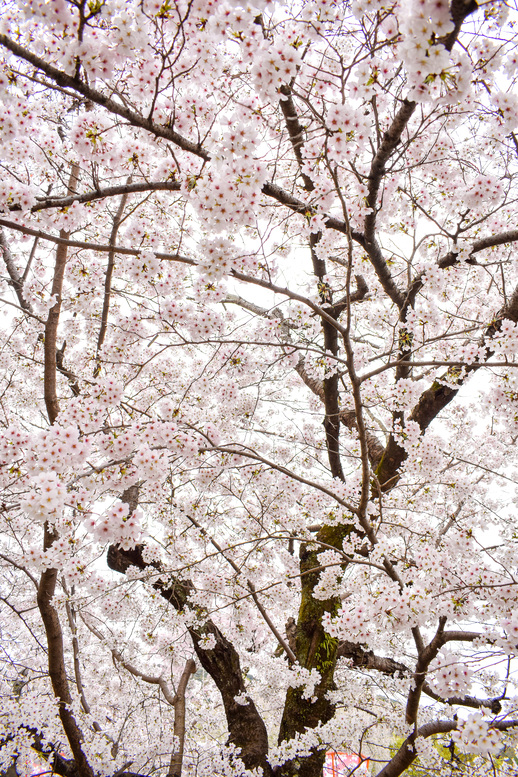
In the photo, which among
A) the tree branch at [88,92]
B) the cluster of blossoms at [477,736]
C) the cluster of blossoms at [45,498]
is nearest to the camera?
the tree branch at [88,92]

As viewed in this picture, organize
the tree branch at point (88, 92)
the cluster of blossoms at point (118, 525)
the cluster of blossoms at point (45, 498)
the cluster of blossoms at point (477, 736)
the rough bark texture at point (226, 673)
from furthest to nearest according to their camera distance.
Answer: the rough bark texture at point (226, 673), the cluster of blossoms at point (118, 525), the cluster of blossoms at point (477, 736), the cluster of blossoms at point (45, 498), the tree branch at point (88, 92)

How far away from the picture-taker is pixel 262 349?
5.48 m

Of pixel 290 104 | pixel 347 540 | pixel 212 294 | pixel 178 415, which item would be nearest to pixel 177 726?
pixel 347 540

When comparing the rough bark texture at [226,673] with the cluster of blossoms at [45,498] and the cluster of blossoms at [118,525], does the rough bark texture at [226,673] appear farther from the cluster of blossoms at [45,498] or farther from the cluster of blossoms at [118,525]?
the cluster of blossoms at [45,498]

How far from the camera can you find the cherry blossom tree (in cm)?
213

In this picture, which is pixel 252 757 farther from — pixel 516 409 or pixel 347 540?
pixel 516 409

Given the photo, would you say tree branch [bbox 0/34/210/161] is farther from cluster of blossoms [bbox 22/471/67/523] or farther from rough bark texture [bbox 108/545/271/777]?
rough bark texture [bbox 108/545/271/777]

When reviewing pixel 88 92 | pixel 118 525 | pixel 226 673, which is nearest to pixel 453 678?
pixel 118 525

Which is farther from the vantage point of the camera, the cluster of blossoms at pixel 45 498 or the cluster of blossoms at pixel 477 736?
the cluster of blossoms at pixel 477 736

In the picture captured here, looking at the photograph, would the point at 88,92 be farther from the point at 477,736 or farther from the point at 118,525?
the point at 477,736

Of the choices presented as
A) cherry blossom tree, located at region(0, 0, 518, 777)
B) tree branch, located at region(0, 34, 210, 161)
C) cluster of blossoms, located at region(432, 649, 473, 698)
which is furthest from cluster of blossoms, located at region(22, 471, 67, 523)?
cluster of blossoms, located at region(432, 649, 473, 698)

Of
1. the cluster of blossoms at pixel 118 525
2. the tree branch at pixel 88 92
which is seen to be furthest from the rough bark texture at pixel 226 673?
the tree branch at pixel 88 92

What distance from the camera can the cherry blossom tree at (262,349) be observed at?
213 centimetres

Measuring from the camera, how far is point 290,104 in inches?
106
